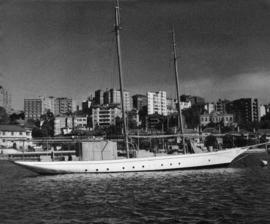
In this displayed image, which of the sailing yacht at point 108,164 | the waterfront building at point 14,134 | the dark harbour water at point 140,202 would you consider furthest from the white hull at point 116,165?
the waterfront building at point 14,134

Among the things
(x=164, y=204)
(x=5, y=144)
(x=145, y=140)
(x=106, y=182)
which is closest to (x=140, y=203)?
(x=164, y=204)

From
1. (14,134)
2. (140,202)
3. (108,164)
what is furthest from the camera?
(14,134)

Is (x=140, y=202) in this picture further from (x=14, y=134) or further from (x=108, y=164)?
(x=14, y=134)

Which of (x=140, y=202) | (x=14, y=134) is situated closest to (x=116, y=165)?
(x=140, y=202)

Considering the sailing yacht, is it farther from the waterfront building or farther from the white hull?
the waterfront building

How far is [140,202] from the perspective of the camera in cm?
2550

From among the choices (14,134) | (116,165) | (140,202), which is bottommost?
(140,202)

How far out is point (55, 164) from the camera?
46875mm

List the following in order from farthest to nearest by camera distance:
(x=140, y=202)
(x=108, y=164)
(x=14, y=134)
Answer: (x=14, y=134) < (x=108, y=164) < (x=140, y=202)

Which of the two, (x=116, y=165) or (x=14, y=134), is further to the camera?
(x=14, y=134)

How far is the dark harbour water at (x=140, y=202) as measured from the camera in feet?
68.6

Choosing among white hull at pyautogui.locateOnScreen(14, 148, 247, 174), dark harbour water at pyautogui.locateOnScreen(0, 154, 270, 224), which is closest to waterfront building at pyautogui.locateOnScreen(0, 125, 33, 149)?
white hull at pyautogui.locateOnScreen(14, 148, 247, 174)

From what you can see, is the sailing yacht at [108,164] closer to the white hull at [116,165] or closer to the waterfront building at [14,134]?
the white hull at [116,165]

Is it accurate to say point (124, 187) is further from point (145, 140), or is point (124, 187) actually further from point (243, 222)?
point (145, 140)
